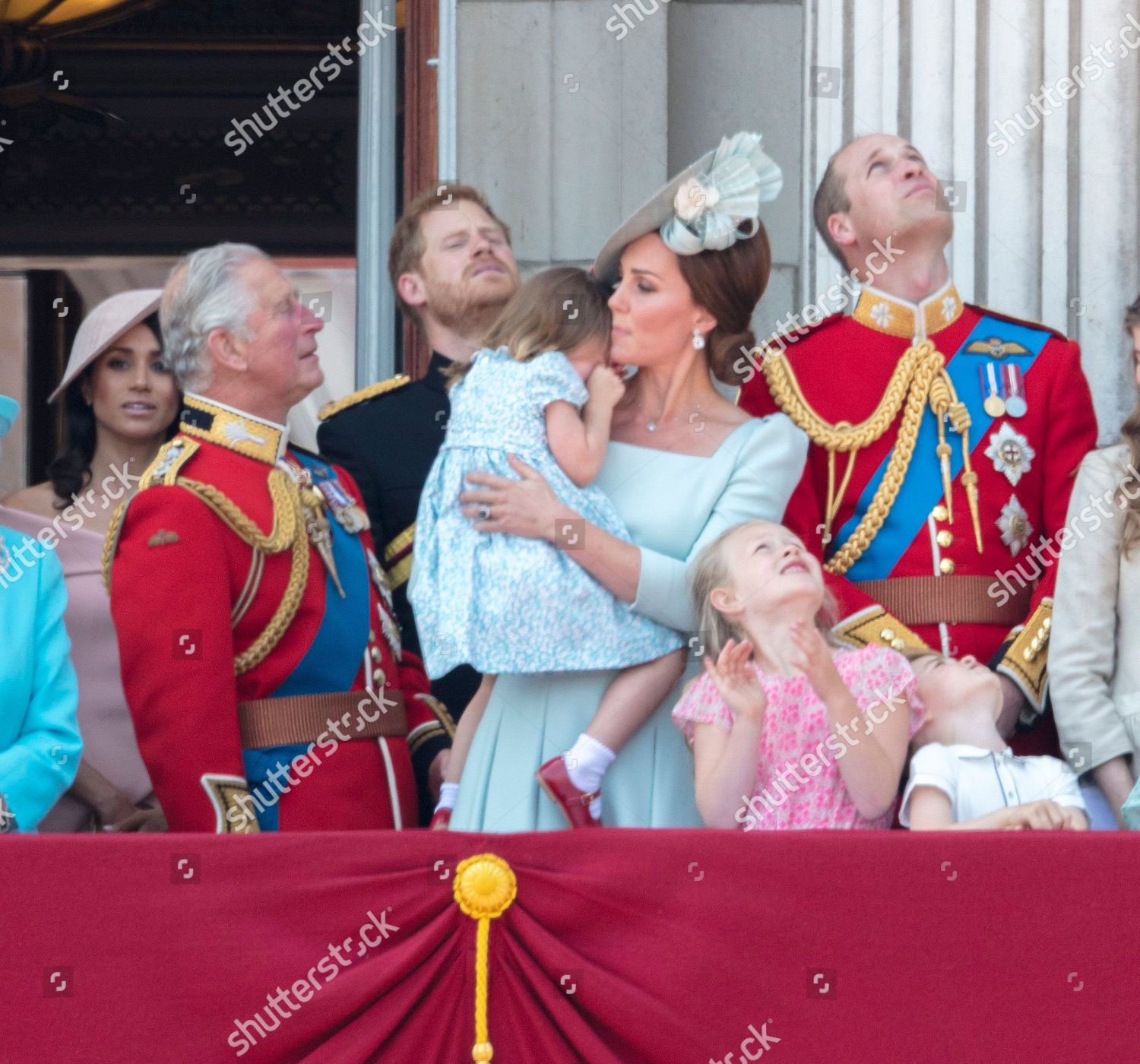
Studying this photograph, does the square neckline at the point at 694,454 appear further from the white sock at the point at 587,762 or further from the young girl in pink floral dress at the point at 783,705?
the white sock at the point at 587,762

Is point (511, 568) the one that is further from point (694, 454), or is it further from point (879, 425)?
point (879, 425)

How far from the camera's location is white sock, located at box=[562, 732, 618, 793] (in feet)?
10.9

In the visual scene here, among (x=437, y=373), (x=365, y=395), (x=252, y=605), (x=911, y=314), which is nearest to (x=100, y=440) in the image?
(x=365, y=395)

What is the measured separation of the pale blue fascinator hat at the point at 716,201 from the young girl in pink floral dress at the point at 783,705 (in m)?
0.50

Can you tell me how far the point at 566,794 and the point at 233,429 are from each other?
2.91 feet

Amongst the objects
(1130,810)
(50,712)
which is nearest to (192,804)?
(50,712)

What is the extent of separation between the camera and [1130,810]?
10.7 feet

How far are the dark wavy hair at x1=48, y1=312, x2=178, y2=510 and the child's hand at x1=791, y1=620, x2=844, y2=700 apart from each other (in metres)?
1.67

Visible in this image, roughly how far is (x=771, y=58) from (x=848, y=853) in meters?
2.53

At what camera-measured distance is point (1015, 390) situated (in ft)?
12.3

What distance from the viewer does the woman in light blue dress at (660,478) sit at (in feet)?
11.0

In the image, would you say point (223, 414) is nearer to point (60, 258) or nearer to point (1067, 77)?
point (1067, 77)

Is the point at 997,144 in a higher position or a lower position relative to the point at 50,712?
higher

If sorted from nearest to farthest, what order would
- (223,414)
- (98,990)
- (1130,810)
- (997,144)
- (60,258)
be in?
(98,990) < (1130,810) < (223,414) < (997,144) < (60,258)
